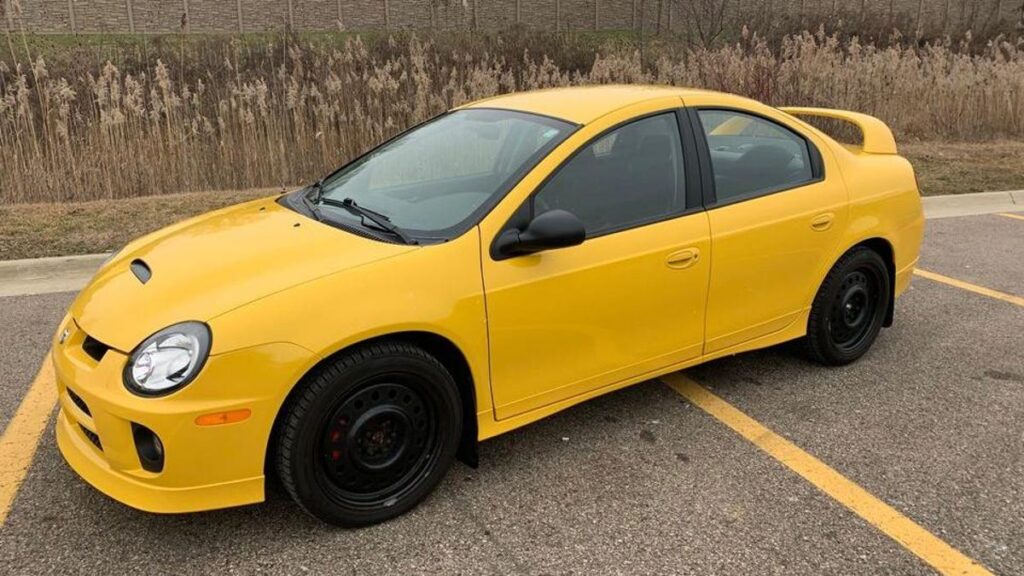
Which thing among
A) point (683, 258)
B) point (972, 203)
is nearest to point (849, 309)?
point (683, 258)

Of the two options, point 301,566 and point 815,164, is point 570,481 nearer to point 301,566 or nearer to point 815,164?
point 301,566

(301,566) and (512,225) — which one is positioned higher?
(512,225)

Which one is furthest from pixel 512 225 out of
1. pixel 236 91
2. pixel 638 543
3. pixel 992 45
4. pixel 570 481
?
pixel 992 45

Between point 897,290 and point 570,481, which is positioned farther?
point 897,290

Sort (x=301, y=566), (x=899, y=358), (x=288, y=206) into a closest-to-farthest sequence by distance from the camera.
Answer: (x=301, y=566) < (x=288, y=206) < (x=899, y=358)

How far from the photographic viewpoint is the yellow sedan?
252 centimetres

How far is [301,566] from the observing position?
2.61m

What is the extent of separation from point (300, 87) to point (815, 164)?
6.62m

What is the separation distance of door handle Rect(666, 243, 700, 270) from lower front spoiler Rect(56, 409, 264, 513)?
1891mm

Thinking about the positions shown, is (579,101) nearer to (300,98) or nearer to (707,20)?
(300,98)

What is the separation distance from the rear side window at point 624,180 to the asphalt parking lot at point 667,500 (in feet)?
3.30

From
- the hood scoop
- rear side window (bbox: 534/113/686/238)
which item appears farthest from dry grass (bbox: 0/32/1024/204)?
rear side window (bbox: 534/113/686/238)

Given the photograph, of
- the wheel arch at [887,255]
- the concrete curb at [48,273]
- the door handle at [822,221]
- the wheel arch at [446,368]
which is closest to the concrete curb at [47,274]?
the concrete curb at [48,273]

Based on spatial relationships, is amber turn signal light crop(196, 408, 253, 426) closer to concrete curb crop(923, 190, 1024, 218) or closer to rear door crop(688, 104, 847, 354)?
rear door crop(688, 104, 847, 354)
